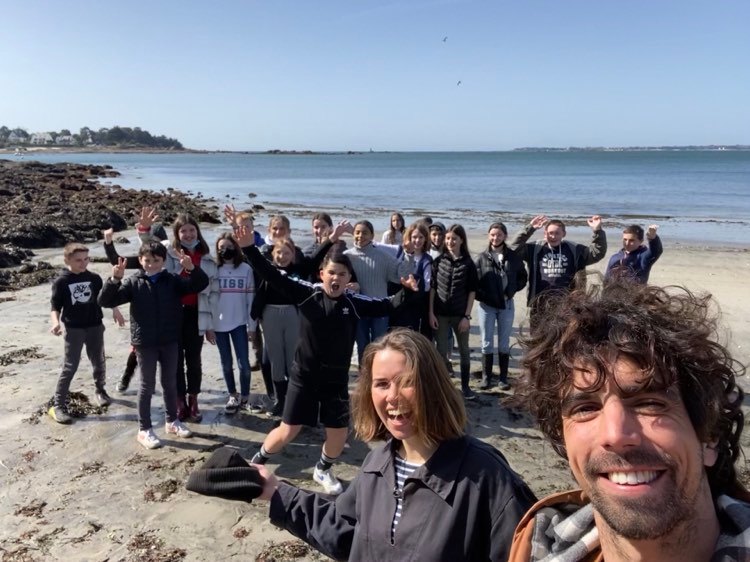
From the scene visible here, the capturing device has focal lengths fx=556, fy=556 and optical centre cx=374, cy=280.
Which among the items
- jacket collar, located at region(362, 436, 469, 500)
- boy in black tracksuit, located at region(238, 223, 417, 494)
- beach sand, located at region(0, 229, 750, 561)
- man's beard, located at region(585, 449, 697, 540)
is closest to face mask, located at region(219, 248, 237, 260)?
boy in black tracksuit, located at region(238, 223, 417, 494)

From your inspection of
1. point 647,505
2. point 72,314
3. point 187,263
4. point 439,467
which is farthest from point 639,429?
point 72,314

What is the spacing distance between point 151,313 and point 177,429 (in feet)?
4.13

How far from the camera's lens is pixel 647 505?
1329mm

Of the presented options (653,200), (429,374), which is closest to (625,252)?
(429,374)

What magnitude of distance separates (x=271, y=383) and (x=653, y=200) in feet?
132

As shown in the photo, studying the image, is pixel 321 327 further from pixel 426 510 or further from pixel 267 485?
pixel 426 510

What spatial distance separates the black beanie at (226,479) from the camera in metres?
2.21

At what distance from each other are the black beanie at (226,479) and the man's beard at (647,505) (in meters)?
1.40

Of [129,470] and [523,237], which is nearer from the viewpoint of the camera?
[129,470]

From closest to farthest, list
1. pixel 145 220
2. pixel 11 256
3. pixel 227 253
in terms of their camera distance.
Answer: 1. pixel 227 253
2. pixel 145 220
3. pixel 11 256

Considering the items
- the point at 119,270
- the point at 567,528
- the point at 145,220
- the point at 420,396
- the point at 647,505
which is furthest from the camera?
the point at 145,220

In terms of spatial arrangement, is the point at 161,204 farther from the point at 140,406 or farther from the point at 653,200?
the point at 653,200

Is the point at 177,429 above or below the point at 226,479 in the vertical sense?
below

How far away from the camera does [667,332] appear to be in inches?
59.2
